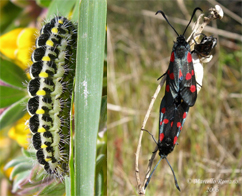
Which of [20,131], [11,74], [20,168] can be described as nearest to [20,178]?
[20,168]

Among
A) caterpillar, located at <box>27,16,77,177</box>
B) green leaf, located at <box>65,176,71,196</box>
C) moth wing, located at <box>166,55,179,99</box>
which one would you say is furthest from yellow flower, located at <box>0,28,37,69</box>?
moth wing, located at <box>166,55,179,99</box>

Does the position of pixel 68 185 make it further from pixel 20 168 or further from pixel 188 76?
pixel 188 76

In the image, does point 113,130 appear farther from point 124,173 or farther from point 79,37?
point 79,37

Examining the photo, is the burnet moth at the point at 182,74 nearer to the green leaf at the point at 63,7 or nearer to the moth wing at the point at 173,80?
the moth wing at the point at 173,80

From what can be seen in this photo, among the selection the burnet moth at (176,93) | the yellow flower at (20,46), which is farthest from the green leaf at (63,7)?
the burnet moth at (176,93)

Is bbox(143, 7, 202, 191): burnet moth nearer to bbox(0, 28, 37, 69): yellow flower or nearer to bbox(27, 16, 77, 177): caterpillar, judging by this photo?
bbox(27, 16, 77, 177): caterpillar

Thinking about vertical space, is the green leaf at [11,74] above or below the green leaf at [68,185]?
above
